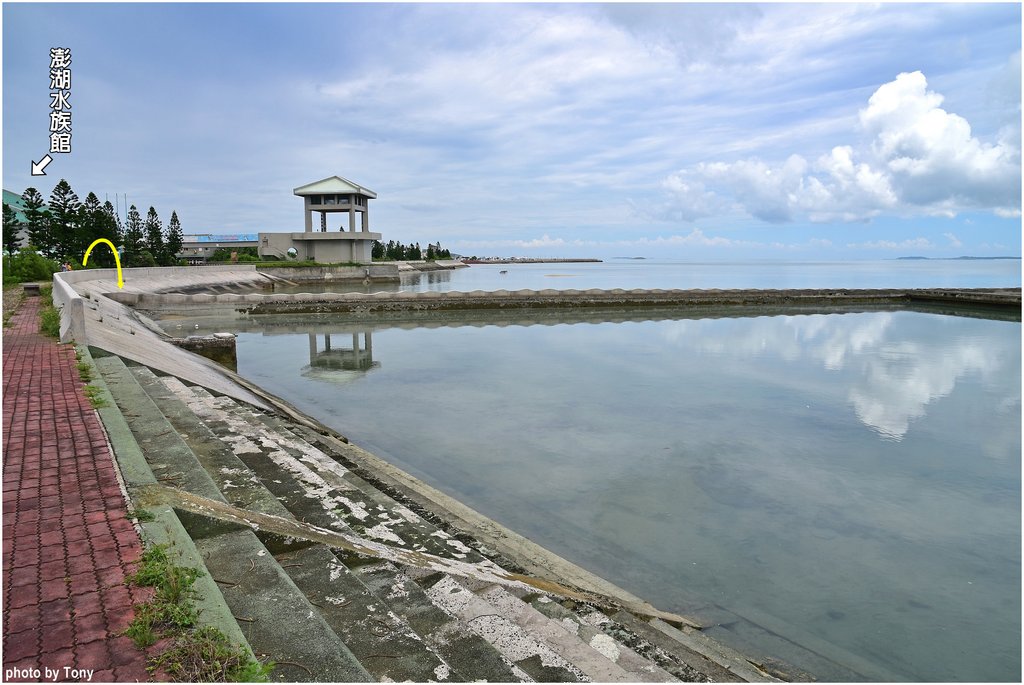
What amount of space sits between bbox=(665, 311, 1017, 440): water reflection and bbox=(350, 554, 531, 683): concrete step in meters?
10.8

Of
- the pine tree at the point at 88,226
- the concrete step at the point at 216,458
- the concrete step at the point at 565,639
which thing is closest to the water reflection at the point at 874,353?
the concrete step at the point at 565,639

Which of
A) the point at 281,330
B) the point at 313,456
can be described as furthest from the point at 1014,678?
the point at 281,330

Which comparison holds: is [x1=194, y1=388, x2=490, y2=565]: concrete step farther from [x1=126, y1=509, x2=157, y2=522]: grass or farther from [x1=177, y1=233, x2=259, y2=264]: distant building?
[x1=177, y1=233, x2=259, y2=264]: distant building

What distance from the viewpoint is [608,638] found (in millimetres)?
4598

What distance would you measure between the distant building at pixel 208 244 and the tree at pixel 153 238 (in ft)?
108

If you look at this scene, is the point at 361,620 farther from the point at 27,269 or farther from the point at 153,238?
the point at 153,238

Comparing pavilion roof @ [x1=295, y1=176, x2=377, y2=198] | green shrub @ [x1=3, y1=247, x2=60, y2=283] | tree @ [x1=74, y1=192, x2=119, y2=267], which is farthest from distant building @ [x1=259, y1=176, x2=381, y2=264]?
green shrub @ [x1=3, y1=247, x2=60, y2=283]

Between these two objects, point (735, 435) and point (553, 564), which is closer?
point (553, 564)

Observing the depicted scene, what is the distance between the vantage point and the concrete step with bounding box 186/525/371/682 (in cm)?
339

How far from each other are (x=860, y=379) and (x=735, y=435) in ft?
28.3

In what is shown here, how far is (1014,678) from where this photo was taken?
5234 millimetres

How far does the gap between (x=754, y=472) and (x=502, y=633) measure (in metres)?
6.84

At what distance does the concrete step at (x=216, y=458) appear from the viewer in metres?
6.20

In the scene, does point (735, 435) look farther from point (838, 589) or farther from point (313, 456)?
point (313, 456)
